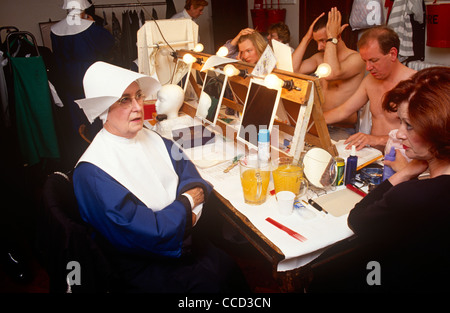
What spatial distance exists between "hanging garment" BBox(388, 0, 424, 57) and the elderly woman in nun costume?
2548 mm

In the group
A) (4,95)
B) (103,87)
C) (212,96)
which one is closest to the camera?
(103,87)

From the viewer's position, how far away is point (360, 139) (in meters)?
2.19

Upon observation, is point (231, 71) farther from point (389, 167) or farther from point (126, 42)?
point (126, 42)

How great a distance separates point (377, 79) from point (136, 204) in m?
2.07

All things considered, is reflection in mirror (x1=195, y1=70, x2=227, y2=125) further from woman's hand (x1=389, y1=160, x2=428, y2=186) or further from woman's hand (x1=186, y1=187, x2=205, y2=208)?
woman's hand (x1=389, y1=160, x2=428, y2=186)

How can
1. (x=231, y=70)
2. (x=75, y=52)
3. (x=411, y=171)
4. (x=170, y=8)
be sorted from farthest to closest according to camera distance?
(x=170, y=8)
(x=75, y=52)
(x=231, y=70)
(x=411, y=171)

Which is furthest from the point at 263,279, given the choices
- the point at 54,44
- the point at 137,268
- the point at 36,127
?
the point at 54,44

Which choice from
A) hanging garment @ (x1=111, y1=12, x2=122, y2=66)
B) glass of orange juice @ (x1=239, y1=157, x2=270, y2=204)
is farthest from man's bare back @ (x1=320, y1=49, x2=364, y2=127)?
hanging garment @ (x1=111, y1=12, x2=122, y2=66)

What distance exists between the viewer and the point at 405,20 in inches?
124

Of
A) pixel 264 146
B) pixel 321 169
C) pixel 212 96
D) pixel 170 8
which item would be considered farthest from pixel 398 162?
pixel 170 8

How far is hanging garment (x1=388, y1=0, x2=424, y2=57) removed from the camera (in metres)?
3.06

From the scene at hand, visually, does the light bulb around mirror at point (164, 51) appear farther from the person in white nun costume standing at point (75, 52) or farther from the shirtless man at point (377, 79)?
the shirtless man at point (377, 79)
